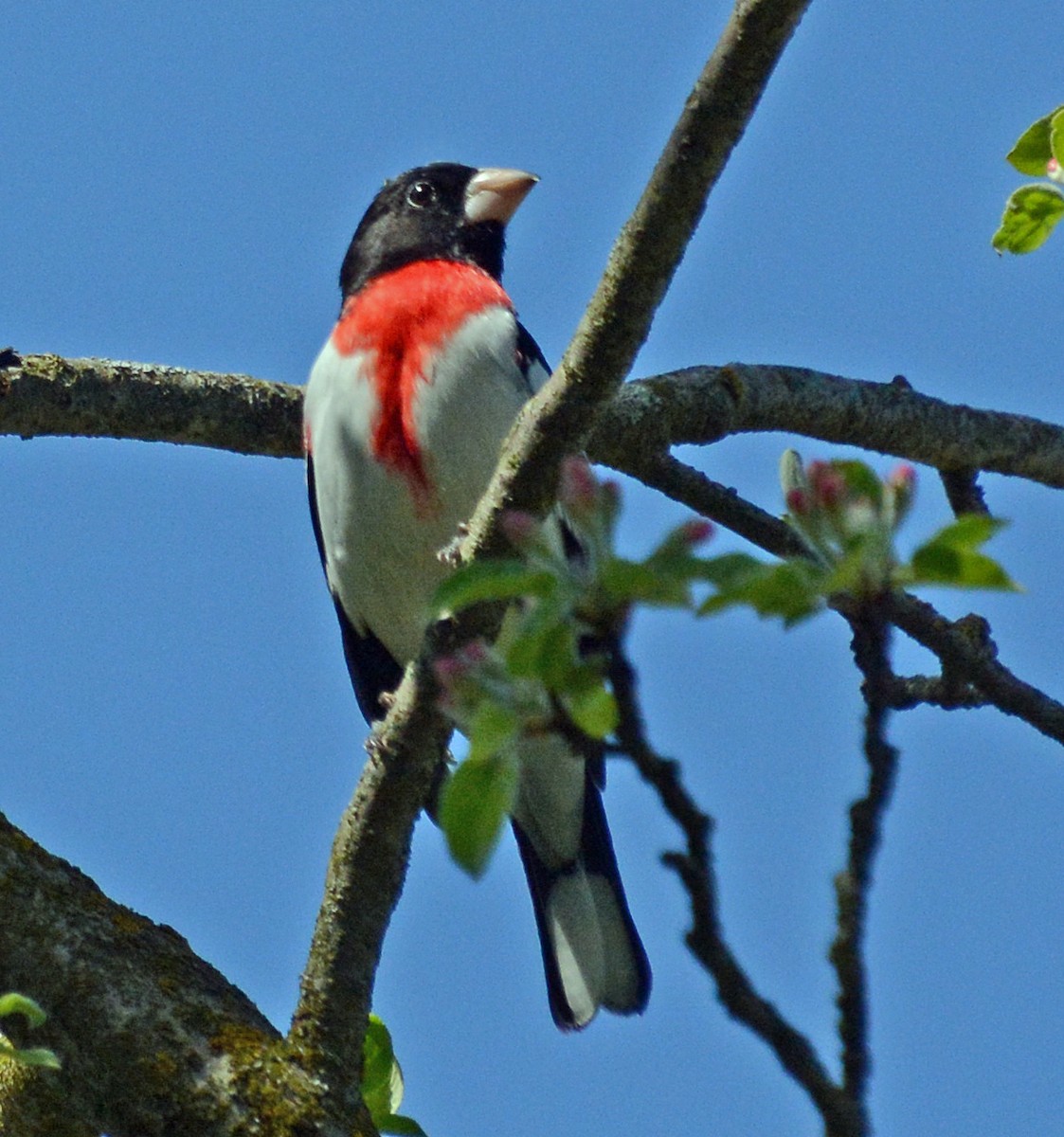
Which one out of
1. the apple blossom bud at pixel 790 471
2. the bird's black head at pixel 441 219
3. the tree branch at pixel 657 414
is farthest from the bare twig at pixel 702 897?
the bird's black head at pixel 441 219

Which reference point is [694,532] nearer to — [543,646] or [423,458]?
[543,646]

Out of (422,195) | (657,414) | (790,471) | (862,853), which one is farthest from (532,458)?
(422,195)

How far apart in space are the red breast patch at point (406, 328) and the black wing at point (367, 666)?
0.63 metres

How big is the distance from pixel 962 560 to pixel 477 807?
532mm

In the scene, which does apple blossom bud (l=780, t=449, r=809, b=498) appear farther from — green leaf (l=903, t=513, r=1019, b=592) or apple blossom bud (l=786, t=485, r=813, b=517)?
green leaf (l=903, t=513, r=1019, b=592)

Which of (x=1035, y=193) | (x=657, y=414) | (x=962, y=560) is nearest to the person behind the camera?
(x=962, y=560)

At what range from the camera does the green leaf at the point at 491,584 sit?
1.77m

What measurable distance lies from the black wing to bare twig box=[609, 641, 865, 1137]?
164 inches

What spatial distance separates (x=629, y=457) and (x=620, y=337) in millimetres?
1981

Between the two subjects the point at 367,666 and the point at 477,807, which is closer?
the point at 477,807

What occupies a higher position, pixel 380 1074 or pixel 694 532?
A: pixel 380 1074

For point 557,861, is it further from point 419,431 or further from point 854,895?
point 854,895

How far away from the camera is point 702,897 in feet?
6.19

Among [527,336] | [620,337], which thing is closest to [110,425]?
[527,336]
